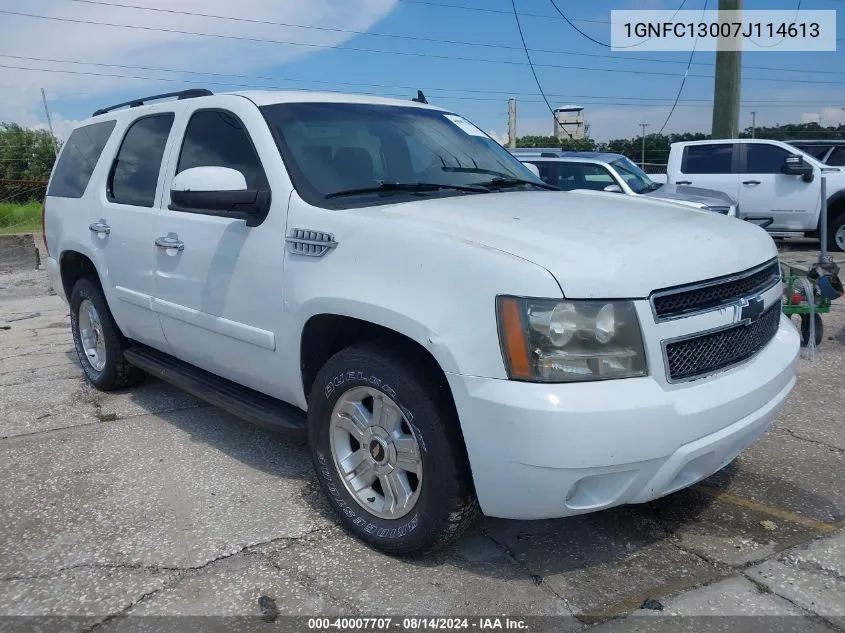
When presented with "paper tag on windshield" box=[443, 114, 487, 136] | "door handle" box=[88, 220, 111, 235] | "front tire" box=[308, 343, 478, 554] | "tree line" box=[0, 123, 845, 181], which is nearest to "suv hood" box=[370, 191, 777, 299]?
"front tire" box=[308, 343, 478, 554]

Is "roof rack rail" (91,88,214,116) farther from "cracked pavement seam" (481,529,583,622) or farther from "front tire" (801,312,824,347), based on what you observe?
"front tire" (801,312,824,347)

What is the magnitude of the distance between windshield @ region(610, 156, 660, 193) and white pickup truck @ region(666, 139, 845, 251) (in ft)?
6.52

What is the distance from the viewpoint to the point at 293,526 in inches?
132

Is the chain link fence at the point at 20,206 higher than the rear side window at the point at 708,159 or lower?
lower

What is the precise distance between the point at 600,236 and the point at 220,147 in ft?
6.88

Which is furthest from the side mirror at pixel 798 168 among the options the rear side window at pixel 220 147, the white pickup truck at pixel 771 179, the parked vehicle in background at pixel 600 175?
the rear side window at pixel 220 147

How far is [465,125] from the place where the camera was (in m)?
4.45

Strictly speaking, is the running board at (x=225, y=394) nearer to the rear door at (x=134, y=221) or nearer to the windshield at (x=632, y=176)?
the rear door at (x=134, y=221)

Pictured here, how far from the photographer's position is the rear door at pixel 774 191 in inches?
483

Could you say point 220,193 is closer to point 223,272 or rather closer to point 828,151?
point 223,272

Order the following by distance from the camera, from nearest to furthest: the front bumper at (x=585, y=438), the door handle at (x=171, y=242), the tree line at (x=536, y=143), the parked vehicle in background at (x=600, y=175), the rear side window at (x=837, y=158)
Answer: the front bumper at (x=585, y=438)
the door handle at (x=171, y=242)
the parked vehicle in background at (x=600, y=175)
the rear side window at (x=837, y=158)
the tree line at (x=536, y=143)

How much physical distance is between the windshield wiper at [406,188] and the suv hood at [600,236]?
0.16 meters

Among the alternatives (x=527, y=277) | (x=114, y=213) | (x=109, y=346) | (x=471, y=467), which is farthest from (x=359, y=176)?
(x=109, y=346)

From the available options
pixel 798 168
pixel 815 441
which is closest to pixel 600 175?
pixel 798 168
